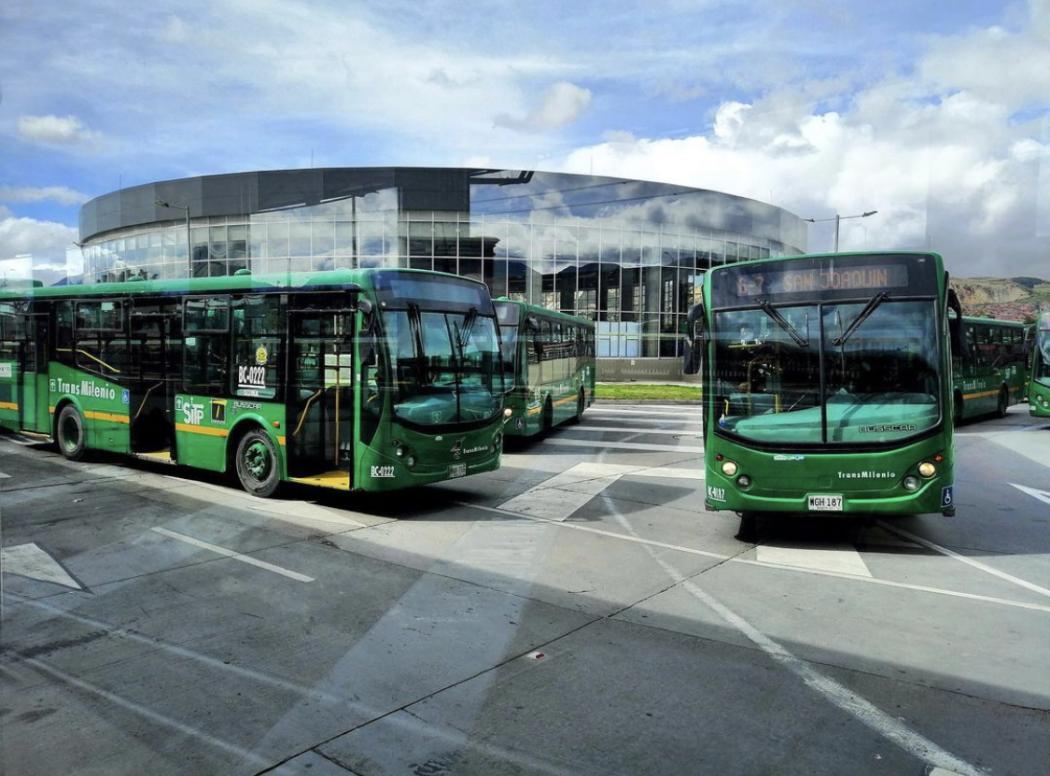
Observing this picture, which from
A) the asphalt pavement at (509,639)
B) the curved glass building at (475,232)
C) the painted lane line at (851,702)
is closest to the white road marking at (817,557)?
the asphalt pavement at (509,639)

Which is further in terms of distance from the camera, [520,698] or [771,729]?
[520,698]

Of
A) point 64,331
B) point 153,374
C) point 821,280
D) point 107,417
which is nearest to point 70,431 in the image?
point 107,417

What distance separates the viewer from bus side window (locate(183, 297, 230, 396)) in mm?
10383

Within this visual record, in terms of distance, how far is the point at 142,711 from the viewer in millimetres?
4117

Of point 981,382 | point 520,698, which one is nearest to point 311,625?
point 520,698

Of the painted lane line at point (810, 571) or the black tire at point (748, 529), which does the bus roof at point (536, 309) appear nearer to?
the painted lane line at point (810, 571)

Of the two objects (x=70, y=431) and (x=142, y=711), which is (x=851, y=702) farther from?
(x=70, y=431)

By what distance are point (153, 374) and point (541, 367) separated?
7.97 metres

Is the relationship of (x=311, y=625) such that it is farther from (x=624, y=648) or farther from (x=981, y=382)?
(x=981, y=382)

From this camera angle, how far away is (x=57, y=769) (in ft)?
11.6

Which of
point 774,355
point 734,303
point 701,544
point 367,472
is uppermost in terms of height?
point 734,303

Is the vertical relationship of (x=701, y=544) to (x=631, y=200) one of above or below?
below

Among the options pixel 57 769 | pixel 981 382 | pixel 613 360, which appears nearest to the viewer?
pixel 57 769

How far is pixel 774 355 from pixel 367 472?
15.2 feet
